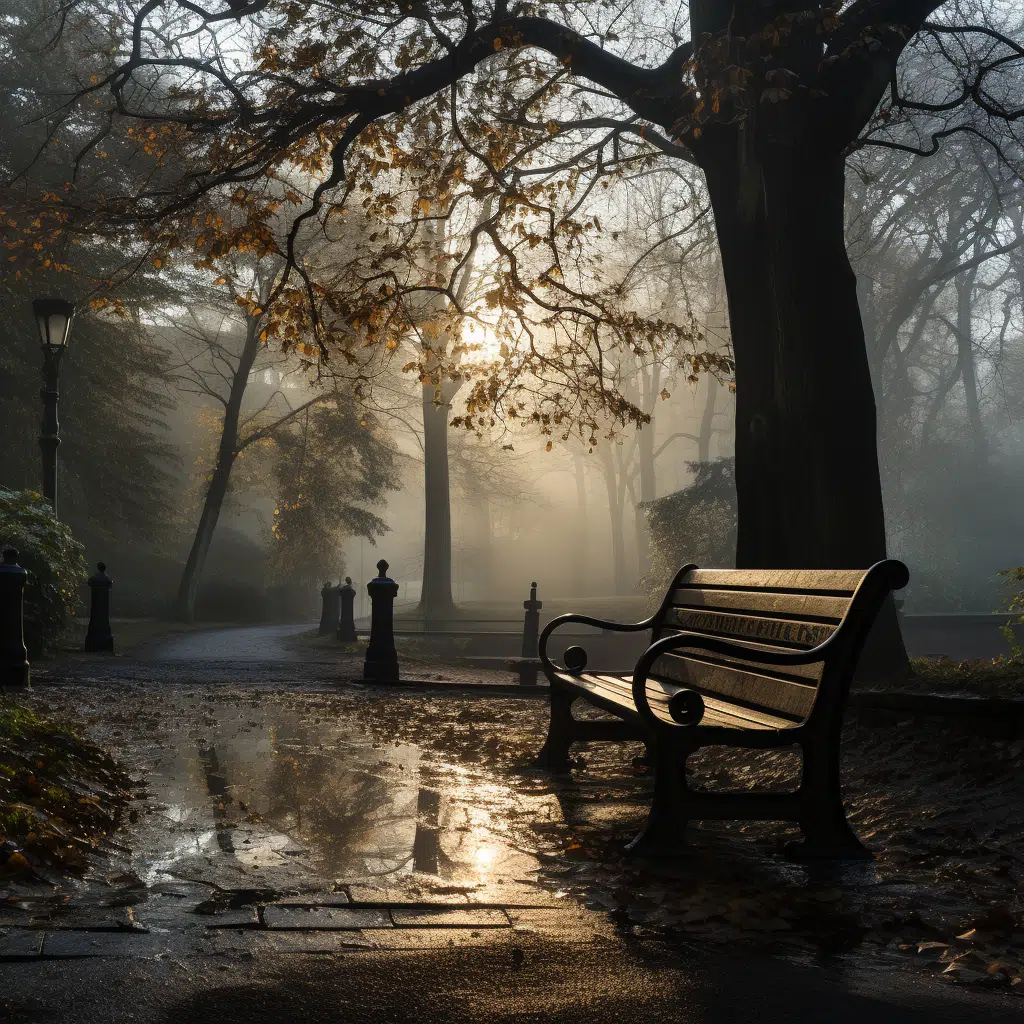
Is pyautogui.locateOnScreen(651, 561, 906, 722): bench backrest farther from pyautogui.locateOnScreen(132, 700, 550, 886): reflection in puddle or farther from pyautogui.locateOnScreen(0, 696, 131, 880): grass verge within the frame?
pyautogui.locateOnScreen(0, 696, 131, 880): grass verge

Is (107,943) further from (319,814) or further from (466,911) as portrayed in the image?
(319,814)

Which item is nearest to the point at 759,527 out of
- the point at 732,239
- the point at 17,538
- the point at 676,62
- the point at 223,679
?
the point at 732,239

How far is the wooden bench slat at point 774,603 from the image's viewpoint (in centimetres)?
432

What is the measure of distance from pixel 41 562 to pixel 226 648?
19.7 feet

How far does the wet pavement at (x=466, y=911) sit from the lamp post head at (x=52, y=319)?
29.8 ft

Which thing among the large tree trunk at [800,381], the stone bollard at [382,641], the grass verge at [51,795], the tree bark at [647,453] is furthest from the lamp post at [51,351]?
the tree bark at [647,453]

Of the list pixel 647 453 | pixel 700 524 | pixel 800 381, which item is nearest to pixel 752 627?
pixel 800 381

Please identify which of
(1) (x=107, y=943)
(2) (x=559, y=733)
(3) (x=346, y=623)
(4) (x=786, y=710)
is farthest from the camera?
(3) (x=346, y=623)

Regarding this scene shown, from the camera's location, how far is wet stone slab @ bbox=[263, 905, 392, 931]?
331 cm

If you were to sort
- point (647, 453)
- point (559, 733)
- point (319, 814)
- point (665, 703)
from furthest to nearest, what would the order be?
point (647, 453) < point (559, 733) < point (319, 814) < point (665, 703)

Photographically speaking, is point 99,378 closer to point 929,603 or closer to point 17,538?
point 17,538

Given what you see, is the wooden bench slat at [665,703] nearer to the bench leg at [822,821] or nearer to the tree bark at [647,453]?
the bench leg at [822,821]

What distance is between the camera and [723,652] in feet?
14.1

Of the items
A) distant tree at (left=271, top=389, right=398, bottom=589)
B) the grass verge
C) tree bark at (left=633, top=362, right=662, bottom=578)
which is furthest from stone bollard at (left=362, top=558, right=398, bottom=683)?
tree bark at (left=633, top=362, right=662, bottom=578)
